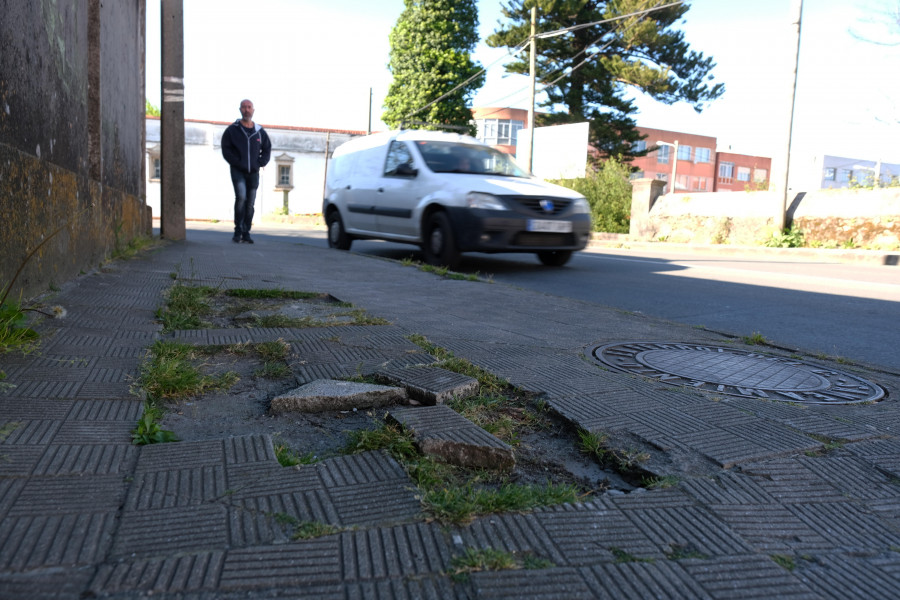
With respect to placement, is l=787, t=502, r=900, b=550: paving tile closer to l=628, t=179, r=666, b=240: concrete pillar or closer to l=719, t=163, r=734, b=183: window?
l=628, t=179, r=666, b=240: concrete pillar

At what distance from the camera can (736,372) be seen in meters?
3.17

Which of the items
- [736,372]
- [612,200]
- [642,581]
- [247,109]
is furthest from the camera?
[612,200]

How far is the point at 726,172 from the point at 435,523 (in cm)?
8457

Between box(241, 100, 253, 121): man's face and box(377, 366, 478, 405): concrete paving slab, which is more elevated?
box(241, 100, 253, 121): man's face

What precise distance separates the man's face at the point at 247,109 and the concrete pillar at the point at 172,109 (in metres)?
0.99

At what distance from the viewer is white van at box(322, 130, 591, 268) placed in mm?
7789

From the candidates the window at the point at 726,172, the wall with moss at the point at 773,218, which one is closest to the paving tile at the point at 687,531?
the wall with moss at the point at 773,218

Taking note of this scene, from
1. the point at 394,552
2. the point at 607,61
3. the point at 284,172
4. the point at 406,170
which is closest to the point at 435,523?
the point at 394,552

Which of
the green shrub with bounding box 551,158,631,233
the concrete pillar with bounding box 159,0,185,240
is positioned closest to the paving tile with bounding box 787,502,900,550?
the concrete pillar with bounding box 159,0,185,240

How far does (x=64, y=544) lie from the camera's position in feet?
4.49

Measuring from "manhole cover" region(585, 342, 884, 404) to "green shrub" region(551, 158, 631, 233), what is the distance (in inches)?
644

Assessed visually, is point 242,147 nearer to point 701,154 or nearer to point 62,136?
point 62,136

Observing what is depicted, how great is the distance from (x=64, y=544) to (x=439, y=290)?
15.1 feet

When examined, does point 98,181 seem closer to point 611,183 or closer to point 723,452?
point 723,452
